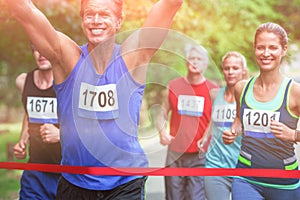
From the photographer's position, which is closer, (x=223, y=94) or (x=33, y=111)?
(x=223, y=94)

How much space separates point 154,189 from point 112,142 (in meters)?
0.38

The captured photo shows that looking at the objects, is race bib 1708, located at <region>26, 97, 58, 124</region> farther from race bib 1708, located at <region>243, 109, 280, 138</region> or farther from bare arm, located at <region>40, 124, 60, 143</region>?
race bib 1708, located at <region>243, 109, 280, 138</region>

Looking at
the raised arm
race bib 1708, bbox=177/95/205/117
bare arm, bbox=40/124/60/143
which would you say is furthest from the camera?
bare arm, bbox=40/124/60/143

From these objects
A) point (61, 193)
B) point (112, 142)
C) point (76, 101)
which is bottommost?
point (61, 193)

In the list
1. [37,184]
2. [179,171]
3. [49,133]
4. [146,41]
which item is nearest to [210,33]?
[146,41]

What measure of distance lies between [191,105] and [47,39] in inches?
34.6

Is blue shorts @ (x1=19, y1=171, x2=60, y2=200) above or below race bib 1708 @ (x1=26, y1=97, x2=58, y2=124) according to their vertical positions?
below

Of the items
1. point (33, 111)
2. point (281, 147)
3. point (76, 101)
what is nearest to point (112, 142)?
point (76, 101)

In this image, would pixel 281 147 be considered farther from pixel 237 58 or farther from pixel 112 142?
pixel 112 142

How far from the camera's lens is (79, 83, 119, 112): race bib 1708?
368 cm

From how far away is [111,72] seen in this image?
371 centimetres

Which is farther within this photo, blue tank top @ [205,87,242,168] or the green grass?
the green grass

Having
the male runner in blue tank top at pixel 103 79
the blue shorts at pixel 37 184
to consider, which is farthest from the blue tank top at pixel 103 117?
the blue shorts at pixel 37 184

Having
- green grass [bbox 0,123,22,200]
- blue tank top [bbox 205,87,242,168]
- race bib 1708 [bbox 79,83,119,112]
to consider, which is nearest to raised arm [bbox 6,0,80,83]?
race bib 1708 [bbox 79,83,119,112]
